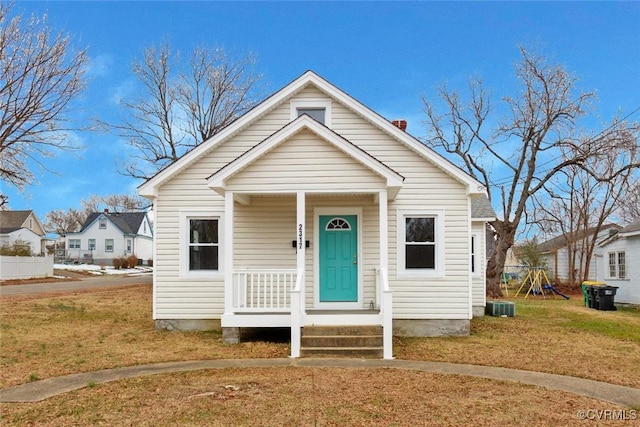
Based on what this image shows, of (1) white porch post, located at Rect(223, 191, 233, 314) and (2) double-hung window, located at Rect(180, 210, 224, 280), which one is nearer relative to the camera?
(1) white porch post, located at Rect(223, 191, 233, 314)

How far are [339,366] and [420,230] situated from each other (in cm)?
435

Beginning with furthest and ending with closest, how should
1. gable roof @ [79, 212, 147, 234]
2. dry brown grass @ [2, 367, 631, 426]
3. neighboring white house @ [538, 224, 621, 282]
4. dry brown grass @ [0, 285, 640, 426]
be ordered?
gable roof @ [79, 212, 147, 234]
neighboring white house @ [538, 224, 621, 282]
dry brown grass @ [0, 285, 640, 426]
dry brown grass @ [2, 367, 631, 426]

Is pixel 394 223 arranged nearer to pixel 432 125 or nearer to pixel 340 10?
pixel 340 10

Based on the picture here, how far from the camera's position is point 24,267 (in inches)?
1272

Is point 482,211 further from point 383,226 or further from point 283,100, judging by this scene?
point 283,100

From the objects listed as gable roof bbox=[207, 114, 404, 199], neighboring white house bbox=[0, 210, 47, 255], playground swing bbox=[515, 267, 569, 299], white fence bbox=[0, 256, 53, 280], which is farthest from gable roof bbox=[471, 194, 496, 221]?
neighboring white house bbox=[0, 210, 47, 255]

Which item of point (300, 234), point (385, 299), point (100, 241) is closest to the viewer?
point (385, 299)

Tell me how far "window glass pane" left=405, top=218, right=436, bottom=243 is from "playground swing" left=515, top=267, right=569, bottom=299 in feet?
49.5

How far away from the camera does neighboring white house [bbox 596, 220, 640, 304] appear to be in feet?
61.4

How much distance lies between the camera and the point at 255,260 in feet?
37.0

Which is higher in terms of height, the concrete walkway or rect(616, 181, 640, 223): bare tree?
rect(616, 181, 640, 223): bare tree

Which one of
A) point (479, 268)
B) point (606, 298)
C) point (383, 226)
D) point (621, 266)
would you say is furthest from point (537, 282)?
point (383, 226)

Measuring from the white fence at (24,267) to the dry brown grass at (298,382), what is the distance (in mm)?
22016

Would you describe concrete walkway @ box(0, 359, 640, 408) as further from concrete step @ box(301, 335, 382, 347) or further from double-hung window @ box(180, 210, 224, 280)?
double-hung window @ box(180, 210, 224, 280)
